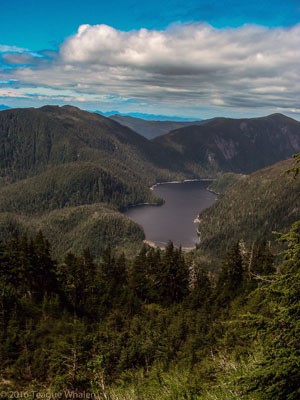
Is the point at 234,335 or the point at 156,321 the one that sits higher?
the point at 234,335

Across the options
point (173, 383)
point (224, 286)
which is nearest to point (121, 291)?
point (224, 286)

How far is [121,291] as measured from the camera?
231ft

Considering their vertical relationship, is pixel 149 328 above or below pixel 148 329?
below

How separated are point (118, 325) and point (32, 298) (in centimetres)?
1764

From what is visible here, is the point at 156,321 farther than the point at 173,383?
Yes

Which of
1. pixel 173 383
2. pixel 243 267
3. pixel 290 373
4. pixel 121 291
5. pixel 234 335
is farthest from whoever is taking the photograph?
pixel 243 267

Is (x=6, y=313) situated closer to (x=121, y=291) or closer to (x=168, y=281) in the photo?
(x=121, y=291)

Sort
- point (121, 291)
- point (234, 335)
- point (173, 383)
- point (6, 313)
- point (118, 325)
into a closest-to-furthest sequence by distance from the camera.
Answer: point (173, 383) → point (234, 335) → point (6, 313) → point (118, 325) → point (121, 291)

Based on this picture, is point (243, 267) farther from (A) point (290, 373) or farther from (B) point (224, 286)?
(A) point (290, 373)

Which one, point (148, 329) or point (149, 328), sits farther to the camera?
point (149, 328)

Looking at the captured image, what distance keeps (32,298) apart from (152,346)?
91.6 feet

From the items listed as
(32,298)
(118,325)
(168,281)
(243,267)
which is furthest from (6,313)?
(243,267)

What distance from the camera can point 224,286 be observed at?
233 ft

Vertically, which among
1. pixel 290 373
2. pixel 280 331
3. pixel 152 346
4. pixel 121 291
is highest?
pixel 280 331
